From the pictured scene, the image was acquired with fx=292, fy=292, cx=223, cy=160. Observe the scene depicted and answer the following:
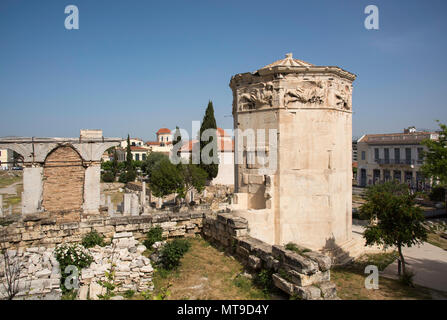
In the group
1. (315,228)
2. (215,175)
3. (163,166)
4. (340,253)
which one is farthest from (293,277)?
(215,175)

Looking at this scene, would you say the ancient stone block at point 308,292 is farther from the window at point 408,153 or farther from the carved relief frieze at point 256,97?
the window at point 408,153

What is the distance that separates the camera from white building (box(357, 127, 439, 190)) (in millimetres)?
31052

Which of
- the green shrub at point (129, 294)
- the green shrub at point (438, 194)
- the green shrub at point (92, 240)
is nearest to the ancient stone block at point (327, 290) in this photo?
the green shrub at point (129, 294)

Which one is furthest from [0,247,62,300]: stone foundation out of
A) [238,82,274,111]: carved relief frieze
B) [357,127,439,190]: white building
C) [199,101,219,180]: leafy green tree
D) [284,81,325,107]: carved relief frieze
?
[357,127,439,190]: white building

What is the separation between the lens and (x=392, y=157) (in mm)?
34281

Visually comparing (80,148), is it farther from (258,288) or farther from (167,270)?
(258,288)

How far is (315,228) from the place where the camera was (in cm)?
887

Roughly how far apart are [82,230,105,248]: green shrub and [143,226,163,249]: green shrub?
112 centimetres

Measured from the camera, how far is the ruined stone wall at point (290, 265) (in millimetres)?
4577

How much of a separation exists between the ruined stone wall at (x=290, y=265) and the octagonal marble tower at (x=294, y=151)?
161cm

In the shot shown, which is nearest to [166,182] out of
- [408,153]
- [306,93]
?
[306,93]

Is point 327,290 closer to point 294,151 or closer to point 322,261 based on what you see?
point 322,261

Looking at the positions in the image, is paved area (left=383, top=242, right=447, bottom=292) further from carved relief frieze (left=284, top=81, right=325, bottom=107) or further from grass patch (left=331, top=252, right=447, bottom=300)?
carved relief frieze (left=284, top=81, right=325, bottom=107)
